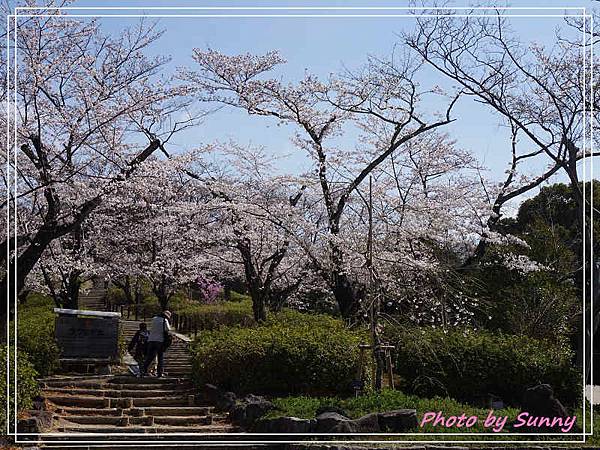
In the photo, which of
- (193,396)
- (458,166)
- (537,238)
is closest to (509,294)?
(537,238)

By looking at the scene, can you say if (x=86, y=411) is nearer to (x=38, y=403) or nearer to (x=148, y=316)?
(x=38, y=403)

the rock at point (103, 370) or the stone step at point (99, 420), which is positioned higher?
the rock at point (103, 370)

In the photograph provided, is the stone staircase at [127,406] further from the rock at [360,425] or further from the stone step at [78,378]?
the rock at [360,425]

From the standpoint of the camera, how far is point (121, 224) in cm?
1902

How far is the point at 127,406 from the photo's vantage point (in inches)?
415

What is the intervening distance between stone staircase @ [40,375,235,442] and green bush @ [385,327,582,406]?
2.51 m

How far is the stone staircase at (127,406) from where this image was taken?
354 inches

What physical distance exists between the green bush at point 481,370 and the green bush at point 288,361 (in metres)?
0.82

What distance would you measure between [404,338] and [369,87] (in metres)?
4.43

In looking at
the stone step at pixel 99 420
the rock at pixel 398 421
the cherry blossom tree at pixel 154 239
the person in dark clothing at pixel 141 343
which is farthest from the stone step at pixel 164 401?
the cherry blossom tree at pixel 154 239

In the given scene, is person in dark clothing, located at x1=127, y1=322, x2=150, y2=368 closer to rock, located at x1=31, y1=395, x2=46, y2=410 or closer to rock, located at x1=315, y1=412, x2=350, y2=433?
rock, located at x1=31, y1=395, x2=46, y2=410

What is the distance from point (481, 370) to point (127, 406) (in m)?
4.63

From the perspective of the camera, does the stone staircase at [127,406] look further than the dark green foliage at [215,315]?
No

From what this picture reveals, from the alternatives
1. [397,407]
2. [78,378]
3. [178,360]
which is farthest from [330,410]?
[178,360]
